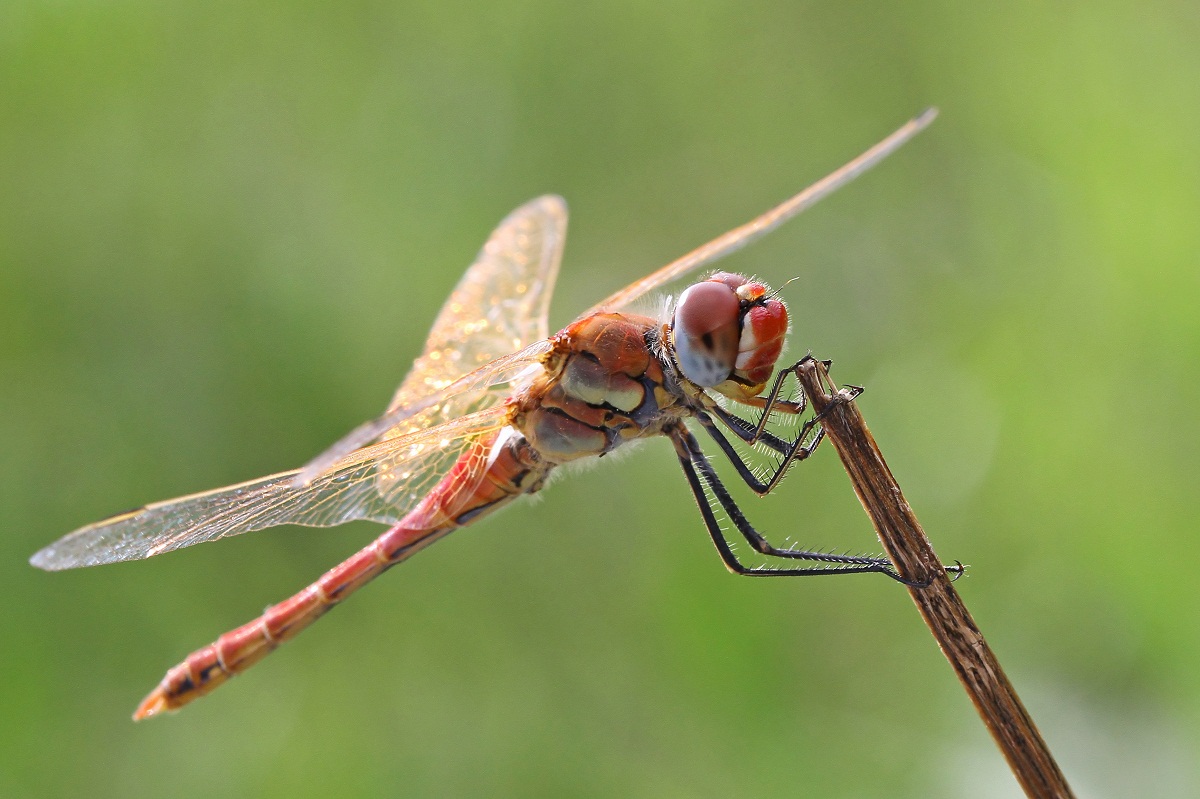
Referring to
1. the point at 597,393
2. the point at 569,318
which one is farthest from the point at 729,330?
the point at 569,318

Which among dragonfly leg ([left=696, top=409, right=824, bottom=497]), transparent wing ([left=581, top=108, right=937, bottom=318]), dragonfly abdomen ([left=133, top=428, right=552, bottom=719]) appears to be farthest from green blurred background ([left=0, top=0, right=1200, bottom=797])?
transparent wing ([left=581, top=108, right=937, bottom=318])

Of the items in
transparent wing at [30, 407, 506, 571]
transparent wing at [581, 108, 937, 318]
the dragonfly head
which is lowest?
the dragonfly head

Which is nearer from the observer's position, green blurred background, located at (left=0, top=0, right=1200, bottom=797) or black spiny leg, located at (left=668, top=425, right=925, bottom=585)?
black spiny leg, located at (left=668, top=425, right=925, bottom=585)

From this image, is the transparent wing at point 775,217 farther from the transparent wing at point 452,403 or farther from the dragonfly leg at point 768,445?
the dragonfly leg at point 768,445

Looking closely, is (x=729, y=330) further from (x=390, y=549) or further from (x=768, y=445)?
(x=390, y=549)

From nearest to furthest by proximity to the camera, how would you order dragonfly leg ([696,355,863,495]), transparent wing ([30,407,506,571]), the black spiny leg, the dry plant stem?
the dry plant stem
dragonfly leg ([696,355,863,495])
transparent wing ([30,407,506,571])
the black spiny leg

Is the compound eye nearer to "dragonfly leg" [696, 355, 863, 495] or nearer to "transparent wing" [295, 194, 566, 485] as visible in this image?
"dragonfly leg" [696, 355, 863, 495]

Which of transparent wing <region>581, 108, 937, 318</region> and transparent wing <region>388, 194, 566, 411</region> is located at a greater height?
transparent wing <region>388, 194, 566, 411</region>
